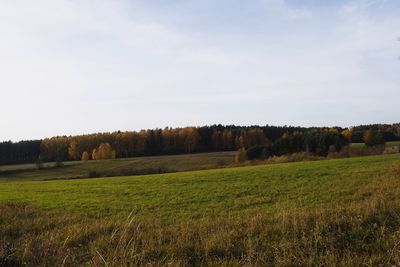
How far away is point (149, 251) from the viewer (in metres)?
6.65

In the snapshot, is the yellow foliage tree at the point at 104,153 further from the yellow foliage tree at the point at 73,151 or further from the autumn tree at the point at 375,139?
the autumn tree at the point at 375,139

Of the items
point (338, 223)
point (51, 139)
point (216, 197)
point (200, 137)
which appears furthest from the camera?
point (51, 139)

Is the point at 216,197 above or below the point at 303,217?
below

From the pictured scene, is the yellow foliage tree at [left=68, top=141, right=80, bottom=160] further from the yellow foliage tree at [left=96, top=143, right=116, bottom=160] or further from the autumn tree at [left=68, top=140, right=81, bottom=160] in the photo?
the yellow foliage tree at [left=96, top=143, right=116, bottom=160]

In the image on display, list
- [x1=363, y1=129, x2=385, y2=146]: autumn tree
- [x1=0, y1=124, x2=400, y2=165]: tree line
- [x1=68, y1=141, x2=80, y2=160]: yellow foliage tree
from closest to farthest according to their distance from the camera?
[x1=363, y1=129, x2=385, y2=146]: autumn tree, [x1=0, y1=124, x2=400, y2=165]: tree line, [x1=68, y1=141, x2=80, y2=160]: yellow foliage tree

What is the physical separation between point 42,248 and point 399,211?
643 centimetres

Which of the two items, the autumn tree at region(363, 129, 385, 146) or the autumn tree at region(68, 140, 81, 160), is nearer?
the autumn tree at region(363, 129, 385, 146)

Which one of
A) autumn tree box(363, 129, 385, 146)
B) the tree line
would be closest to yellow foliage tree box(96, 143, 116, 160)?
the tree line

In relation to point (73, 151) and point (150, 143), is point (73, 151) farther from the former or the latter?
point (150, 143)

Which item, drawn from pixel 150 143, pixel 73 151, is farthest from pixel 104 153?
pixel 73 151

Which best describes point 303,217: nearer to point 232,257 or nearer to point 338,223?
point 338,223

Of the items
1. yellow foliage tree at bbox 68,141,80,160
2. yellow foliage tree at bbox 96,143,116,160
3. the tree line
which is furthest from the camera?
yellow foliage tree at bbox 68,141,80,160

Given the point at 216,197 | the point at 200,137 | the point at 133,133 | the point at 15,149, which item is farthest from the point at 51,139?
the point at 216,197

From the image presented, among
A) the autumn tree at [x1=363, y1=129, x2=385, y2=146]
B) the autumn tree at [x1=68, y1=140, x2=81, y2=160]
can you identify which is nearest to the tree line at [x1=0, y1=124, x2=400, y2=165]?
the autumn tree at [x1=68, y1=140, x2=81, y2=160]
